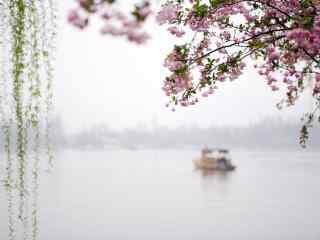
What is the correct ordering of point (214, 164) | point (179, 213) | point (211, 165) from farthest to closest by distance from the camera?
point (211, 165), point (214, 164), point (179, 213)

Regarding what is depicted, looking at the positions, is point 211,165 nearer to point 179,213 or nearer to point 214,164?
point 214,164

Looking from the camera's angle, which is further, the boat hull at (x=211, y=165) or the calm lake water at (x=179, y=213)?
the boat hull at (x=211, y=165)

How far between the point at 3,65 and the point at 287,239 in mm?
6338

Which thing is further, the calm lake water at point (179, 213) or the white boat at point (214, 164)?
the white boat at point (214, 164)

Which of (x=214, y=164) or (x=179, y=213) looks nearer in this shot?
(x=179, y=213)

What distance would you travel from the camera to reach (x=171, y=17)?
253 cm

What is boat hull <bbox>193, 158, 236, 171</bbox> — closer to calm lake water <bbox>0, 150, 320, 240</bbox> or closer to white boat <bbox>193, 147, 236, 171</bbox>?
white boat <bbox>193, 147, 236, 171</bbox>

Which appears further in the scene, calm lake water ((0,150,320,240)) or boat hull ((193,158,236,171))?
boat hull ((193,158,236,171))

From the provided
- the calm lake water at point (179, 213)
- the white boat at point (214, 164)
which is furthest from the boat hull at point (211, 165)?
the calm lake water at point (179, 213)

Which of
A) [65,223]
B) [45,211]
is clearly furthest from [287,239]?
[45,211]

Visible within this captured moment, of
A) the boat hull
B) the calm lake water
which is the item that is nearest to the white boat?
the boat hull

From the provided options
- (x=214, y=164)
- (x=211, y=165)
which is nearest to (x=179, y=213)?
(x=214, y=164)

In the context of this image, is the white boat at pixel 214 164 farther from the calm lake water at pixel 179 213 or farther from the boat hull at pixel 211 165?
the calm lake water at pixel 179 213

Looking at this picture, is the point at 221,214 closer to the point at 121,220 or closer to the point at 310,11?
the point at 121,220
